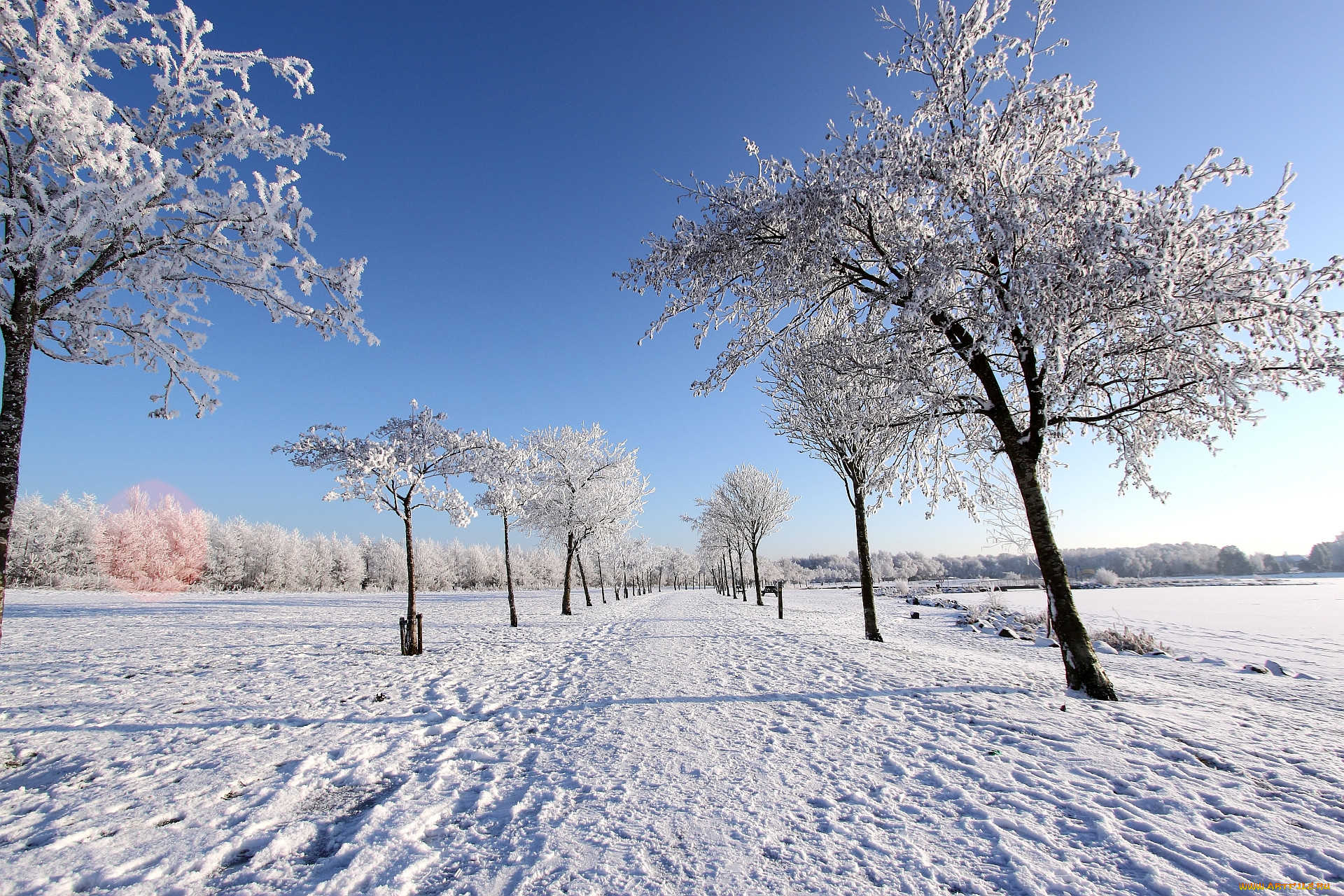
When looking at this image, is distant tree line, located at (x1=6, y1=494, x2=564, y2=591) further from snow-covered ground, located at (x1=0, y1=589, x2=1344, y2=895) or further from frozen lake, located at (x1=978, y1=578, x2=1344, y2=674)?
frozen lake, located at (x1=978, y1=578, x2=1344, y2=674)

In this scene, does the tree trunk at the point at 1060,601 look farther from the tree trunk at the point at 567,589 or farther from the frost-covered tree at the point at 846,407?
the tree trunk at the point at 567,589

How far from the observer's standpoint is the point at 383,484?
12070mm

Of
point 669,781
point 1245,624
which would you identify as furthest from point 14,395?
point 1245,624

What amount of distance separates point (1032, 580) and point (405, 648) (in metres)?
62.7

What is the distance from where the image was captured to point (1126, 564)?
94.0 metres

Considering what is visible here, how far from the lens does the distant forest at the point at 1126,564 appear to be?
3031 inches

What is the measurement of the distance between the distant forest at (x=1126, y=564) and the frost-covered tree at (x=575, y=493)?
29.9m

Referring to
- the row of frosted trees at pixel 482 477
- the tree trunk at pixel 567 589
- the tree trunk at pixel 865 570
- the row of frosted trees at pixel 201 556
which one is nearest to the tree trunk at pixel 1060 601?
the tree trunk at pixel 865 570

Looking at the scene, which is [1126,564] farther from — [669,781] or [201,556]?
[201,556]

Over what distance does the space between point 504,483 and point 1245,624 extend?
24.4 meters

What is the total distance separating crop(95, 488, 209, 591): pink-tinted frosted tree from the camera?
4747 centimetres

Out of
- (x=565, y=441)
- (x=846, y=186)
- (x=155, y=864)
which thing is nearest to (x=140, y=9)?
→ (x=155, y=864)

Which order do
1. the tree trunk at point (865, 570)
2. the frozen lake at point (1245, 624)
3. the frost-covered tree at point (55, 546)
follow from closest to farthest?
the frozen lake at point (1245, 624) → the tree trunk at point (865, 570) → the frost-covered tree at point (55, 546)

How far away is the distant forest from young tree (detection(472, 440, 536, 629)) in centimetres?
3893
